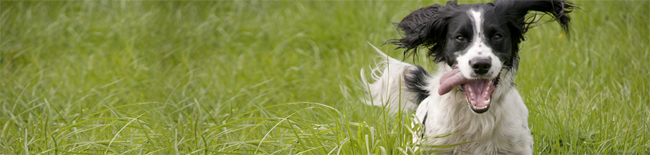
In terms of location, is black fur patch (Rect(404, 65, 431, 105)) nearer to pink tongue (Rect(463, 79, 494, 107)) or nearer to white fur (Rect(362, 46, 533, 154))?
white fur (Rect(362, 46, 533, 154))

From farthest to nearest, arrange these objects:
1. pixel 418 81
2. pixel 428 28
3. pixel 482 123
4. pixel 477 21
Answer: pixel 418 81
pixel 428 28
pixel 482 123
pixel 477 21

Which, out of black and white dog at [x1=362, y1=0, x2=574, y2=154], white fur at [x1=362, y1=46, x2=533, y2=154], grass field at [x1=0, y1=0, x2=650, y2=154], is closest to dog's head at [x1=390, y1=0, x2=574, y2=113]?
black and white dog at [x1=362, y1=0, x2=574, y2=154]

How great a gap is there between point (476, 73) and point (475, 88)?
22 centimetres

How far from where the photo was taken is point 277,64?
5949mm

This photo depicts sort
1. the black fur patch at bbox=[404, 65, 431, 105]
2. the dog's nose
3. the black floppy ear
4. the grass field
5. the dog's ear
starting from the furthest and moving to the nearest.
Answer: the black fur patch at bbox=[404, 65, 431, 105], the grass field, the dog's ear, the black floppy ear, the dog's nose

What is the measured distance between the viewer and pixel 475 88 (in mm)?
2734

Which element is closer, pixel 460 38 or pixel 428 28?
pixel 460 38

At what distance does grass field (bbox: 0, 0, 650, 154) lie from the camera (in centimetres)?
306

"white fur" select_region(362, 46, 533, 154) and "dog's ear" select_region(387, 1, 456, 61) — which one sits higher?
"dog's ear" select_region(387, 1, 456, 61)

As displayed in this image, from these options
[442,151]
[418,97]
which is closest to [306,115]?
[418,97]

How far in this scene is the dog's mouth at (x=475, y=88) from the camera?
269 centimetres

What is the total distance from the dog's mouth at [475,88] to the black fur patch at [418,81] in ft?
2.37

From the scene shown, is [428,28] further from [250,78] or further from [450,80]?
[250,78]

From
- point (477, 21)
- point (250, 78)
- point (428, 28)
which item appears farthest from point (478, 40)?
point (250, 78)
